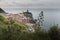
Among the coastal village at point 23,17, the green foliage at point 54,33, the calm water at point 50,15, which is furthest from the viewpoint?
the coastal village at point 23,17

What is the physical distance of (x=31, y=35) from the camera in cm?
358

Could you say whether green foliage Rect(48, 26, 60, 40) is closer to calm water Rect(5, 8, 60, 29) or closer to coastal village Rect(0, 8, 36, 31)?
calm water Rect(5, 8, 60, 29)

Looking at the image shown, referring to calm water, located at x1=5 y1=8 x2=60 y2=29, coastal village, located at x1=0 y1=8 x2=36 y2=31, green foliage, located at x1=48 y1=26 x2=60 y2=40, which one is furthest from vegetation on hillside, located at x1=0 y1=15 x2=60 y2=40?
coastal village, located at x1=0 y1=8 x2=36 y2=31

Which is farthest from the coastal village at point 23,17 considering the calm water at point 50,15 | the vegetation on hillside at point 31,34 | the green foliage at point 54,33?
the green foliage at point 54,33

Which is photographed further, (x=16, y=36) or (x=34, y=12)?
(x=34, y=12)

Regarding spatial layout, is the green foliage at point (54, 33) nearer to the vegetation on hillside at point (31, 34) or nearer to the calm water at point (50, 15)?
the vegetation on hillside at point (31, 34)

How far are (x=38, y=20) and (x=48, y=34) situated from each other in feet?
2.06

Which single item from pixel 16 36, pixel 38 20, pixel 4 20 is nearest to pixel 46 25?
pixel 38 20

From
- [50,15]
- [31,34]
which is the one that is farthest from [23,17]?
[31,34]

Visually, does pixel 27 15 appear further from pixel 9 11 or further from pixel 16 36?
pixel 16 36

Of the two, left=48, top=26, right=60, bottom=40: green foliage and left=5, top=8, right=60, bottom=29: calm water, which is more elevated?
left=5, top=8, right=60, bottom=29: calm water

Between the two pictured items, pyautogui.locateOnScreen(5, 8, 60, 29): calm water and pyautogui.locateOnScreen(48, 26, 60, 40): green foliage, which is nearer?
pyautogui.locateOnScreen(48, 26, 60, 40): green foliage

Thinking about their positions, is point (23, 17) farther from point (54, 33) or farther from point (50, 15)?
point (54, 33)

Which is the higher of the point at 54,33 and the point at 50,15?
the point at 50,15
